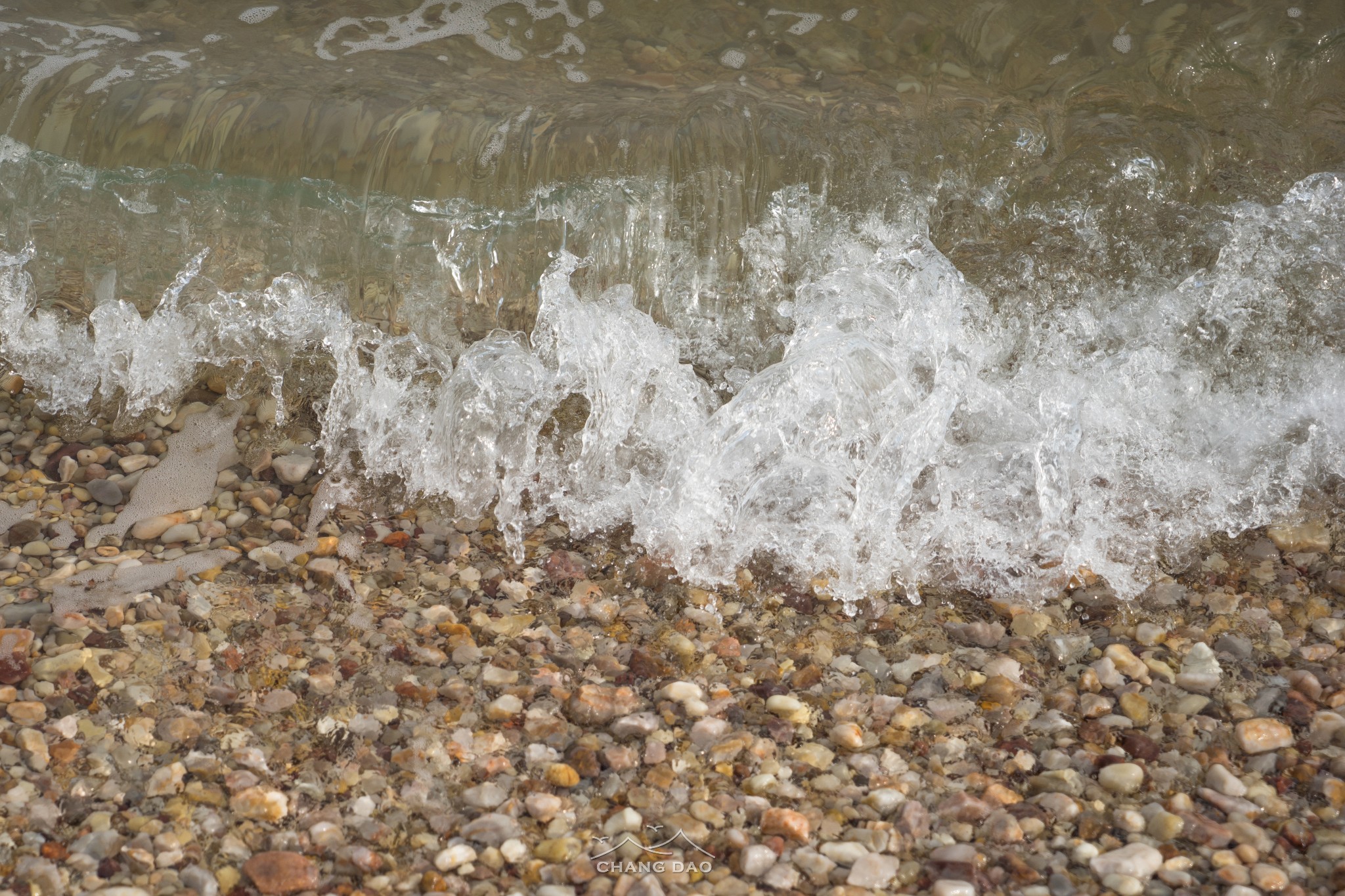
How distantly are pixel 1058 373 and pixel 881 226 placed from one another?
0.67m

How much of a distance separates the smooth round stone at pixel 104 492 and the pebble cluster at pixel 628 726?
0.05 m

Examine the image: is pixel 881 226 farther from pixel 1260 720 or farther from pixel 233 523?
pixel 233 523

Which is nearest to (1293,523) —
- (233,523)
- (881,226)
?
(881,226)

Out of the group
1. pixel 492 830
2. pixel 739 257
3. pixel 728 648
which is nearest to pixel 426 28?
pixel 739 257

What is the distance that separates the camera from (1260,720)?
6.23ft

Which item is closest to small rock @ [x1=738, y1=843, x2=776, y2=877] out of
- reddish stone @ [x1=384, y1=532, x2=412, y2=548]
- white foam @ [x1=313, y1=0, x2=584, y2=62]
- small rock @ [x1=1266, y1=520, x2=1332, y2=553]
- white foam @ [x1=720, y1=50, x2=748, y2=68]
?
reddish stone @ [x1=384, y1=532, x2=412, y2=548]

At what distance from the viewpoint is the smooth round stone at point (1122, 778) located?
1.78m

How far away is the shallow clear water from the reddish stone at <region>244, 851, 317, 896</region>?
3.22 ft

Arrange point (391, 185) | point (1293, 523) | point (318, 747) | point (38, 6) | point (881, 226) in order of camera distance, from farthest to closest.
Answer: point (38, 6) → point (391, 185) → point (881, 226) → point (1293, 523) → point (318, 747)

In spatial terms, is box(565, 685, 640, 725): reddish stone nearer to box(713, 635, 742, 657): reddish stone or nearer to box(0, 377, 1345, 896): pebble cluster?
box(0, 377, 1345, 896): pebble cluster

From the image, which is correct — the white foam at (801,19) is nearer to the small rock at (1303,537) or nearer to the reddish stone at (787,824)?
the small rock at (1303,537)

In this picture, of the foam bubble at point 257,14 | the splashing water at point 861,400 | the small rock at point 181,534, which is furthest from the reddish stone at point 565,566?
the foam bubble at point 257,14

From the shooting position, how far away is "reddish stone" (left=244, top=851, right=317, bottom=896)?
1.60 m

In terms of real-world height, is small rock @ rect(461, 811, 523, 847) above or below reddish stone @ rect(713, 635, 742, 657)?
below
